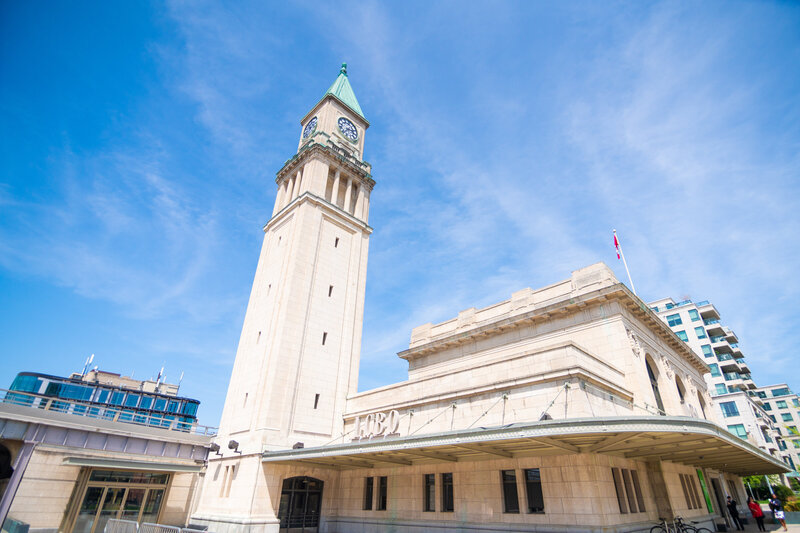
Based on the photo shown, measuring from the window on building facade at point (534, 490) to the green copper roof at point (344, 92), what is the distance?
3896 centimetres

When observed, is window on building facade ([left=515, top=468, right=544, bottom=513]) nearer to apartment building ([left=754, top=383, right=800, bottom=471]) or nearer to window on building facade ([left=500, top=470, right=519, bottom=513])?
window on building facade ([left=500, top=470, right=519, bottom=513])

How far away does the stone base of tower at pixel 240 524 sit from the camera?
2419 cm

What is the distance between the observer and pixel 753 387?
83562 millimetres

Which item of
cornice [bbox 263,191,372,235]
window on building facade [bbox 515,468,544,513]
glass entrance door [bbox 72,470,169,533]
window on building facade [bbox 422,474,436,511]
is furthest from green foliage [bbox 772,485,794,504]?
glass entrance door [bbox 72,470,169,533]

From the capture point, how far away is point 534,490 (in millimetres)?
19594

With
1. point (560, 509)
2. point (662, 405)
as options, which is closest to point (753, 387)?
point (662, 405)

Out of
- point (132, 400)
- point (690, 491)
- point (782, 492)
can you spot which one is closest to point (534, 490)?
point (690, 491)

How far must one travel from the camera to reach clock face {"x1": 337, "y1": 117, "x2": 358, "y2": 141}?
43.7 metres

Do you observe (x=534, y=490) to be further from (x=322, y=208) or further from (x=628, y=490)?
(x=322, y=208)

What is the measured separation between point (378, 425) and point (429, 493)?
498cm

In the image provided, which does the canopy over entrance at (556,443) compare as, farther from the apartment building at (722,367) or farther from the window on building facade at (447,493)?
the apartment building at (722,367)

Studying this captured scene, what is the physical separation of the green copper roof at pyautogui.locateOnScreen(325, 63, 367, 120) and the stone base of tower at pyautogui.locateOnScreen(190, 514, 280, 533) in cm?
3840

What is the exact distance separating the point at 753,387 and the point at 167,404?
123825 mm

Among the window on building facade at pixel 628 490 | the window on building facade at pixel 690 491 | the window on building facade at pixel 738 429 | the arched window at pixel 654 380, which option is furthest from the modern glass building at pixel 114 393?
the window on building facade at pixel 738 429
